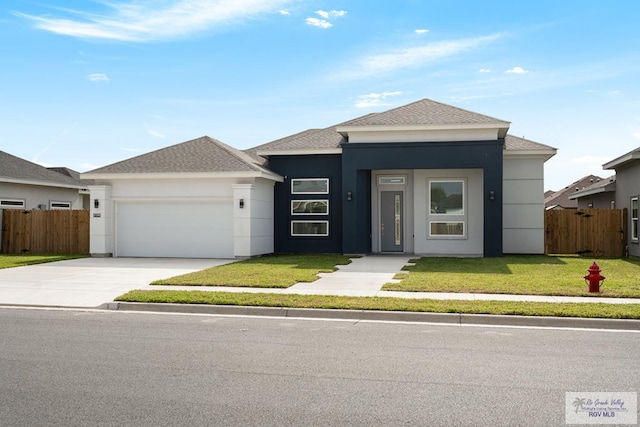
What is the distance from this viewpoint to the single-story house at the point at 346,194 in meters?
20.9

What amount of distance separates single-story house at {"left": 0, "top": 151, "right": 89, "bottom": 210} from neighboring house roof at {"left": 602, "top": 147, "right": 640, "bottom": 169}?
2426cm

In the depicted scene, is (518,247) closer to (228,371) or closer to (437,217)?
(437,217)

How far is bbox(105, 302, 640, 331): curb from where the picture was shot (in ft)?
31.2

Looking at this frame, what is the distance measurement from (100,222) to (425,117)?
40.3 feet

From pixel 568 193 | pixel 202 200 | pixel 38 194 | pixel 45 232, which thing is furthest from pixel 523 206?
pixel 568 193

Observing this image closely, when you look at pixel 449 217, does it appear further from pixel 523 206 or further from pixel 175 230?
pixel 175 230

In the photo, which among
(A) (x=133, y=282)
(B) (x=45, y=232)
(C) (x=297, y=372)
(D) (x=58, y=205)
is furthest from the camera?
(D) (x=58, y=205)

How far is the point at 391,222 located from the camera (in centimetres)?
2303

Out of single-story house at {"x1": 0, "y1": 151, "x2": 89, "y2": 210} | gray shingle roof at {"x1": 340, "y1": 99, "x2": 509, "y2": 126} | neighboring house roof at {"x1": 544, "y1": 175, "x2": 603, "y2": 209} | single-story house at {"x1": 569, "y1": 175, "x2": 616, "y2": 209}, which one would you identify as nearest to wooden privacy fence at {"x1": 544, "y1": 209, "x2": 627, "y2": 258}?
single-story house at {"x1": 569, "y1": 175, "x2": 616, "y2": 209}

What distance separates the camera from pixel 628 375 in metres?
6.48

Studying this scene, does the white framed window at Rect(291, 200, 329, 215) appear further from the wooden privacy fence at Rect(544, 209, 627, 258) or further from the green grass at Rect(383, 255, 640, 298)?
the wooden privacy fence at Rect(544, 209, 627, 258)

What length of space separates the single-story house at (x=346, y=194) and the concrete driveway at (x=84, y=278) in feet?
5.37

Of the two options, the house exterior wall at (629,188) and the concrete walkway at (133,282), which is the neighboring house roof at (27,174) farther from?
the house exterior wall at (629,188)

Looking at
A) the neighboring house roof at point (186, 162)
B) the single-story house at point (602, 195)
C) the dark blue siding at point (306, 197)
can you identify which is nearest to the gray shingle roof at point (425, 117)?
the dark blue siding at point (306, 197)
